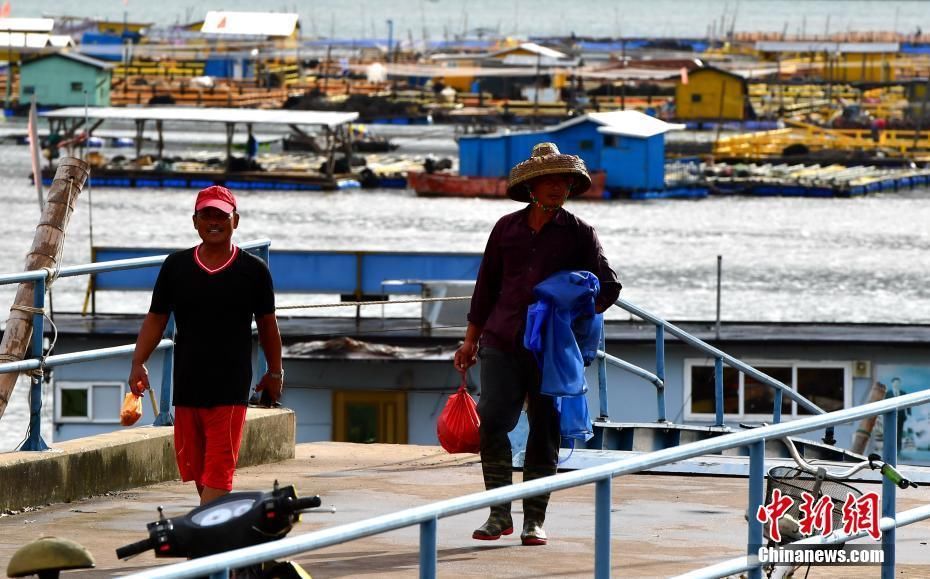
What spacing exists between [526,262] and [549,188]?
0.32m

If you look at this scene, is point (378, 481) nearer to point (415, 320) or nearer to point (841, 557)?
point (841, 557)

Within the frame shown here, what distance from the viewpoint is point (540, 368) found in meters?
7.95

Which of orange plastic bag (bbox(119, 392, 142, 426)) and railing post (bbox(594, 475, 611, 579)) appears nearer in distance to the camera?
railing post (bbox(594, 475, 611, 579))

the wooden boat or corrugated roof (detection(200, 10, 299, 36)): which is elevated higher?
corrugated roof (detection(200, 10, 299, 36))

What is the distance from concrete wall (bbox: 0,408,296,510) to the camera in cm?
897

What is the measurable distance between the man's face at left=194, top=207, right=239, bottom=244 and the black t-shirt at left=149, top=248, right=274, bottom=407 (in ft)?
0.49

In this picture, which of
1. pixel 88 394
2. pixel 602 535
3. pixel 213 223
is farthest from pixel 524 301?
pixel 88 394

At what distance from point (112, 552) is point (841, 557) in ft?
9.50

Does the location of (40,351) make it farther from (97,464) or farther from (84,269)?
(97,464)

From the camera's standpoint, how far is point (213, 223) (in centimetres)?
696

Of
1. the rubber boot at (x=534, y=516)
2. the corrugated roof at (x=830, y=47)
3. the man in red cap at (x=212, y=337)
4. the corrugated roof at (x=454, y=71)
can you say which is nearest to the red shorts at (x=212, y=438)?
the man in red cap at (x=212, y=337)

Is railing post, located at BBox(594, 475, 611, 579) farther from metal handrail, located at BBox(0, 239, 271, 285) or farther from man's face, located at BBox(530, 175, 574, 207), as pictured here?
metal handrail, located at BBox(0, 239, 271, 285)

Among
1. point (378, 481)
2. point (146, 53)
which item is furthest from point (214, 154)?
point (378, 481)

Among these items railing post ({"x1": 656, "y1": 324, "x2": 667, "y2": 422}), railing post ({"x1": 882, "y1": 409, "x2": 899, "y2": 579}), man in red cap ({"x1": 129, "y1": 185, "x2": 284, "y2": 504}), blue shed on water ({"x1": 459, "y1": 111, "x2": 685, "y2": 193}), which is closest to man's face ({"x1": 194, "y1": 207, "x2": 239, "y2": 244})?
man in red cap ({"x1": 129, "y1": 185, "x2": 284, "y2": 504})
